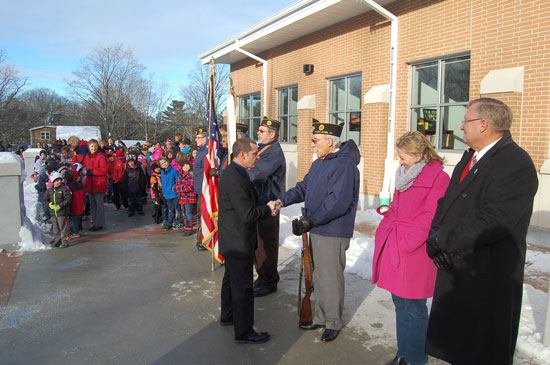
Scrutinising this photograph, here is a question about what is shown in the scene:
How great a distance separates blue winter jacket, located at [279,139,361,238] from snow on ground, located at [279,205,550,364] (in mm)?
1135

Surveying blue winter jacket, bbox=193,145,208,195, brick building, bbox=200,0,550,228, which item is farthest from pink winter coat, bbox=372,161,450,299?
blue winter jacket, bbox=193,145,208,195

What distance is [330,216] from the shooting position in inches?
150

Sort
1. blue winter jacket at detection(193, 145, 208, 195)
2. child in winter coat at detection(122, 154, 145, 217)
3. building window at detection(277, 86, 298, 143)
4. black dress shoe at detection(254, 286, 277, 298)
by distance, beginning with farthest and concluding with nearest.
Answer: building window at detection(277, 86, 298, 143), child in winter coat at detection(122, 154, 145, 217), blue winter jacket at detection(193, 145, 208, 195), black dress shoe at detection(254, 286, 277, 298)

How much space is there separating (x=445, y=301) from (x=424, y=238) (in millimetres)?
535

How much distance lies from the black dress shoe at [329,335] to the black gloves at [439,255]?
1.57m

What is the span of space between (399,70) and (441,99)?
1.18 metres

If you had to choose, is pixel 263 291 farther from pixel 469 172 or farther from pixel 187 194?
pixel 187 194

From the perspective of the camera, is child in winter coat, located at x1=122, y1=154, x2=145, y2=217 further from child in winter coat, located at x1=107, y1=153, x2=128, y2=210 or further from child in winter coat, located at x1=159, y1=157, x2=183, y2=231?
child in winter coat, located at x1=159, y1=157, x2=183, y2=231

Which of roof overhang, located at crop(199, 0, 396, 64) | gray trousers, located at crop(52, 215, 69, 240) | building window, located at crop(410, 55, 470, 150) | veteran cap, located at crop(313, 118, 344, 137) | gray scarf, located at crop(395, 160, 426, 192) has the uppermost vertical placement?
roof overhang, located at crop(199, 0, 396, 64)

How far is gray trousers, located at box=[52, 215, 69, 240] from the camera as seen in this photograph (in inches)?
297

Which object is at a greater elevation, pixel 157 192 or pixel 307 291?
pixel 157 192

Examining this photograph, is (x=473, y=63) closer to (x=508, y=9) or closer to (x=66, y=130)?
(x=508, y=9)

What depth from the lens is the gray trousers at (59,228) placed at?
A: 7.53 meters

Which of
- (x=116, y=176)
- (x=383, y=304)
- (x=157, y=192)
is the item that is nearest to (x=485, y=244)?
(x=383, y=304)
